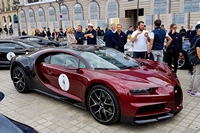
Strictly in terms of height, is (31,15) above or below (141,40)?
above

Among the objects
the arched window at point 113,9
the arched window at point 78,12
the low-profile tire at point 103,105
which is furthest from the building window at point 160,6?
the low-profile tire at point 103,105

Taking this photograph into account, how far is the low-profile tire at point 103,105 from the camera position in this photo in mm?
3153

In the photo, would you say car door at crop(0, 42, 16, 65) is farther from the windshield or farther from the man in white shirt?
the windshield

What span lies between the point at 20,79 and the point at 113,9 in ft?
104

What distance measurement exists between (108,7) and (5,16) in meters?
46.6

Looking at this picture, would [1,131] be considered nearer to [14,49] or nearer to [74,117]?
[74,117]

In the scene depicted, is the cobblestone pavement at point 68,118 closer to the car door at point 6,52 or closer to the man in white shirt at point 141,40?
the man in white shirt at point 141,40

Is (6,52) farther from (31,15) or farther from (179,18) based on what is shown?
(31,15)

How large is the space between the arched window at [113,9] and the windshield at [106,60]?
31363 mm

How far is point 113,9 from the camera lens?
113 ft

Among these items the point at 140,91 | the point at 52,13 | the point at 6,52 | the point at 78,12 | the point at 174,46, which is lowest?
the point at 140,91

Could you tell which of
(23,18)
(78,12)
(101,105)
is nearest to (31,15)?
(23,18)

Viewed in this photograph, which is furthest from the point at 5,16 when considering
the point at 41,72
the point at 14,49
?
the point at 41,72

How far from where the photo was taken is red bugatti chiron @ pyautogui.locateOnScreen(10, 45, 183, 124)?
120 inches
